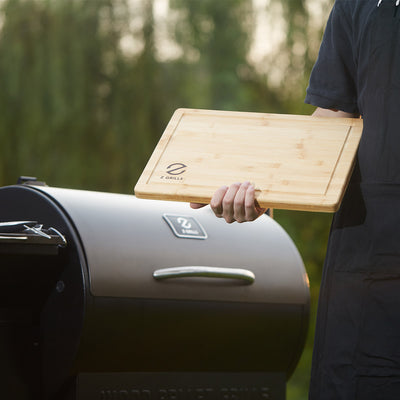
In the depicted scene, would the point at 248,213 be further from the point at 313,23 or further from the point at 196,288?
the point at 313,23

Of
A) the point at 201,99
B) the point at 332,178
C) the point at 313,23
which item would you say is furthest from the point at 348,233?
the point at 313,23

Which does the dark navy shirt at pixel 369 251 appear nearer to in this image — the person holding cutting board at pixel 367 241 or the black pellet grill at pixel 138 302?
the person holding cutting board at pixel 367 241

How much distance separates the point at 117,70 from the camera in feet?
22.8

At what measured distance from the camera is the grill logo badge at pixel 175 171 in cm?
144

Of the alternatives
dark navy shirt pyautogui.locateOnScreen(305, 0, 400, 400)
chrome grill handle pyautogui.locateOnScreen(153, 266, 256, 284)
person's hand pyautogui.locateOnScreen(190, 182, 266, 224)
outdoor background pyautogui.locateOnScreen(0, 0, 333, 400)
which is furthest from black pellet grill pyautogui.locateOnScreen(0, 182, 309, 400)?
outdoor background pyautogui.locateOnScreen(0, 0, 333, 400)

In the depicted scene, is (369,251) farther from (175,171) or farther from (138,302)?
(138,302)

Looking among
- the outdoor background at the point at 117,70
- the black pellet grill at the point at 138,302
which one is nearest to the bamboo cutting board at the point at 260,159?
the black pellet grill at the point at 138,302

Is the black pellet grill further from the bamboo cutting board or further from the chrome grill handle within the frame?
the bamboo cutting board

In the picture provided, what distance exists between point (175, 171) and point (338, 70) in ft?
1.34

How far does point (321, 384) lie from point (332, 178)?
399 mm

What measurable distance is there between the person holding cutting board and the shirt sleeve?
0.04 metres

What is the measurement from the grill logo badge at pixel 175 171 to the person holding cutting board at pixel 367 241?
11 centimetres

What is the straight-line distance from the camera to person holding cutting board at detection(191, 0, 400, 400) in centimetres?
132

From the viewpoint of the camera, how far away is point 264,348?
2340mm
